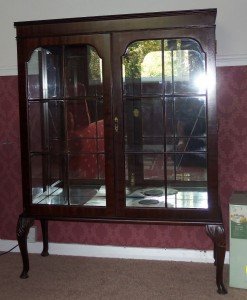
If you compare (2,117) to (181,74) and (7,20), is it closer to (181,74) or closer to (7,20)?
(7,20)

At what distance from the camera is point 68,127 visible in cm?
240

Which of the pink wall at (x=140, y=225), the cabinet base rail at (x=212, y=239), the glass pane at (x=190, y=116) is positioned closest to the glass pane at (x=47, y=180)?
A: the cabinet base rail at (x=212, y=239)

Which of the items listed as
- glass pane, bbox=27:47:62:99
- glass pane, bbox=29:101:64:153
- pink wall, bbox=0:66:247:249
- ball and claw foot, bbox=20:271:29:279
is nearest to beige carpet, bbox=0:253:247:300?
ball and claw foot, bbox=20:271:29:279

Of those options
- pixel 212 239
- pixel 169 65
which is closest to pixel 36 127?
pixel 169 65

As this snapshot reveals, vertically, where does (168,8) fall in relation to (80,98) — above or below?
above

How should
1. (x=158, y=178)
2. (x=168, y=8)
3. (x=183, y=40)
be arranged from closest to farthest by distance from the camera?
(x=183, y=40), (x=158, y=178), (x=168, y=8)

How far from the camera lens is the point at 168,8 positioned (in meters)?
2.59

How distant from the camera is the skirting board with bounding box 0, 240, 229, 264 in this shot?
8.78 feet

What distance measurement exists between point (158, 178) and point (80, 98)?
0.63 meters

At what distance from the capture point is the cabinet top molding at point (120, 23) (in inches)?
81.7

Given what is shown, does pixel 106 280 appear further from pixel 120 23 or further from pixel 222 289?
pixel 120 23

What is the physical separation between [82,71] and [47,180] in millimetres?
682

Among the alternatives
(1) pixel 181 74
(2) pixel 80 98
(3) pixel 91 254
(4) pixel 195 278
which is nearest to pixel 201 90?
(1) pixel 181 74

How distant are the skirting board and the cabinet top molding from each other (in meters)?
1.41
